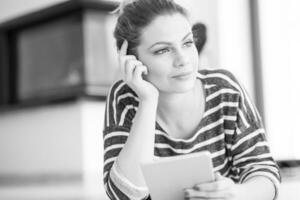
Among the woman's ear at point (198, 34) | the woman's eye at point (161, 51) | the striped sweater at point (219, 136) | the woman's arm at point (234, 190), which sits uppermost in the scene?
the woman's ear at point (198, 34)

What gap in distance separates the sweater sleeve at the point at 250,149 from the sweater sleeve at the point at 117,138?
0.24m

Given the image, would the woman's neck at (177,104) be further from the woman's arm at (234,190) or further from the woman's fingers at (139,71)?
the woman's arm at (234,190)

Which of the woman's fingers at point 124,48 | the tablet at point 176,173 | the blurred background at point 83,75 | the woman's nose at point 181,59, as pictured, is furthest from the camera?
the blurred background at point 83,75

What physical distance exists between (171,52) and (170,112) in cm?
17

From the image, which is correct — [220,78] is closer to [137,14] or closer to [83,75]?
[137,14]

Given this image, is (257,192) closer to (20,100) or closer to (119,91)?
(119,91)

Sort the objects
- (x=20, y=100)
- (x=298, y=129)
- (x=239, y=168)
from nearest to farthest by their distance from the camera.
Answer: (x=239, y=168)
(x=298, y=129)
(x=20, y=100)

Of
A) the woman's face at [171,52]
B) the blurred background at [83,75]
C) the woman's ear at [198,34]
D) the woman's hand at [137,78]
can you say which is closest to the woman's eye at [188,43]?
the woman's face at [171,52]

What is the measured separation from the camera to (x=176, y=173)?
116 centimetres

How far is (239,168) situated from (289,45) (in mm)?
2472

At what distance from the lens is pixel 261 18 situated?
13.1 ft

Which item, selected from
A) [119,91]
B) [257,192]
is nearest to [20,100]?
[119,91]

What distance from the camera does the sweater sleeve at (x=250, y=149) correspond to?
133 centimetres

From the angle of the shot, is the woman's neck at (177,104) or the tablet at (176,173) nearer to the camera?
the tablet at (176,173)
